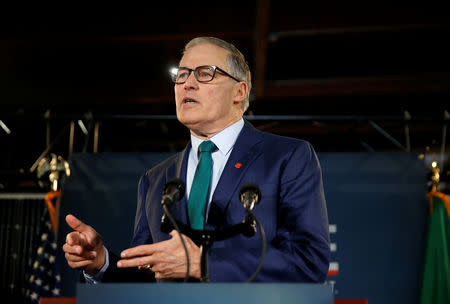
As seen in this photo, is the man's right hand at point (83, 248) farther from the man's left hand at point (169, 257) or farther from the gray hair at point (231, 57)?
the gray hair at point (231, 57)

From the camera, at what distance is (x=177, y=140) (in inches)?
267

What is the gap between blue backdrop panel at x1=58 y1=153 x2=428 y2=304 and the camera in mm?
3531

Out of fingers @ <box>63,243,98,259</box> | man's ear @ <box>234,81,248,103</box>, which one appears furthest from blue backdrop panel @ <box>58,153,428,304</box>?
fingers @ <box>63,243,98,259</box>

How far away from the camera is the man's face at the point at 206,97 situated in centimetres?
163

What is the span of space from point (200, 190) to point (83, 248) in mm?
377

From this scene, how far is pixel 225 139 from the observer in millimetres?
1662

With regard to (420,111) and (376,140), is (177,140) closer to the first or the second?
(376,140)

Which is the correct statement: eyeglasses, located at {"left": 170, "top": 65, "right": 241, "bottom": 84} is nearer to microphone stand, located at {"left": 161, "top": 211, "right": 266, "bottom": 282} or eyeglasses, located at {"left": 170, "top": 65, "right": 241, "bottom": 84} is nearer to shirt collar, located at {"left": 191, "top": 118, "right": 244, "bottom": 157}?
shirt collar, located at {"left": 191, "top": 118, "right": 244, "bottom": 157}

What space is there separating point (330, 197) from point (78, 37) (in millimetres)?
2445

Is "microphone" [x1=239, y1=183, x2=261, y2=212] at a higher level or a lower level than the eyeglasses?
lower

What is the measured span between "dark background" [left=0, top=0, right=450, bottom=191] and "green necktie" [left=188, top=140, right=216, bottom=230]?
2.31 metres

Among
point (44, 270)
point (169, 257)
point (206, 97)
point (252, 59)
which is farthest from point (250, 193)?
point (252, 59)

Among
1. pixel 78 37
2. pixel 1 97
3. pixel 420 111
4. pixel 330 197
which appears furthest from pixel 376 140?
pixel 1 97

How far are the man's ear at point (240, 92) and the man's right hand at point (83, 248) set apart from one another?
691mm
